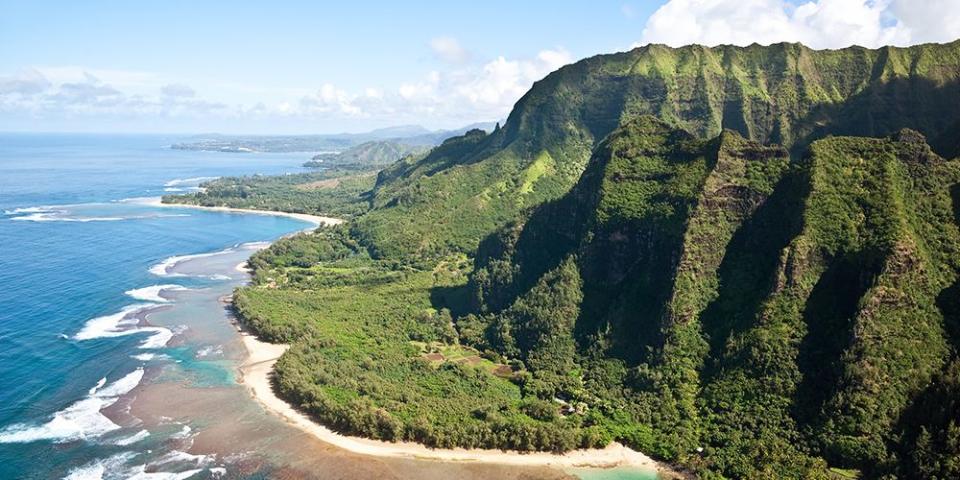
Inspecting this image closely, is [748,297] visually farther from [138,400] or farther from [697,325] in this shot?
[138,400]

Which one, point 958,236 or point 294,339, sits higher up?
point 958,236

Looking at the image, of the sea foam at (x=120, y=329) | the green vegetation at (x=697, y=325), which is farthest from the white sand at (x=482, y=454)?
the sea foam at (x=120, y=329)

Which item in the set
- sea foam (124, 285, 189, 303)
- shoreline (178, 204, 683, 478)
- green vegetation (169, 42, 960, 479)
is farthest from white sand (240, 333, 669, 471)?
sea foam (124, 285, 189, 303)

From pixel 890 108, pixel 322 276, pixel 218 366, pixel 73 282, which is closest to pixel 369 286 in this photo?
pixel 322 276

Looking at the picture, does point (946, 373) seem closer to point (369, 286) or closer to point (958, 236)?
point (958, 236)

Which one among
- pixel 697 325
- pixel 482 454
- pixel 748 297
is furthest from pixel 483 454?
pixel 748 297

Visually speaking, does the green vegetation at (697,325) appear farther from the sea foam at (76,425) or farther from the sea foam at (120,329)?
the sea foam at (76,425)
